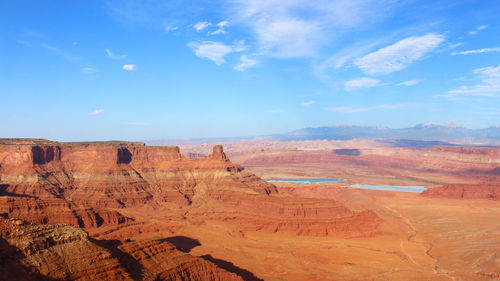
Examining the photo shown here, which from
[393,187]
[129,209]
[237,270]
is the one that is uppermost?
[129,209]

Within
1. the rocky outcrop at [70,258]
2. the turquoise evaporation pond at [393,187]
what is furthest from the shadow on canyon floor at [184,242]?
the turquoise evaporation pond at [393,187]

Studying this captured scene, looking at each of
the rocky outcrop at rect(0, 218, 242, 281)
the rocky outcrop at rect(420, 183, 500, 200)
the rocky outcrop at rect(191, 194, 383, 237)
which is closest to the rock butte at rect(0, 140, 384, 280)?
the rocky outcrop at rect(0, 218, 242, 281)

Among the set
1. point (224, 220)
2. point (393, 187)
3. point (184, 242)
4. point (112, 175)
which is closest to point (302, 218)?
point (224, 220)

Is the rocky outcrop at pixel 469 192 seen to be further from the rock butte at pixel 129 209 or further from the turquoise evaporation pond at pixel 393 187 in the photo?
the rock butte at pixel 129 209

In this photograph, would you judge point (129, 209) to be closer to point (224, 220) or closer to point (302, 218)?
point (224, 220)

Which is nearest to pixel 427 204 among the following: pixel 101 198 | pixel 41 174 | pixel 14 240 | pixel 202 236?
pixel 202 236

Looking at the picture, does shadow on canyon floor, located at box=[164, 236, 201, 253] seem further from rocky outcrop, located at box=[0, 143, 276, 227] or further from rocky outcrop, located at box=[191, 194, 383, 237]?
rocky outcrop, located at box=[0, 143, 276, 227]

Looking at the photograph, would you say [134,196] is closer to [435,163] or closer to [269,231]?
[269,231]
